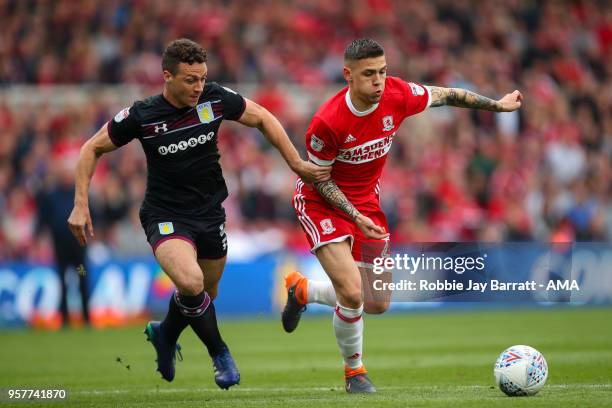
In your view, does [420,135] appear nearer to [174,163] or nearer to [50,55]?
[50,55]

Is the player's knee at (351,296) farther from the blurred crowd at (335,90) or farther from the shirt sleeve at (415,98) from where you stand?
the blurred crowd at (335,90)

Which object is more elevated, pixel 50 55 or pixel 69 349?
pixel 50 55

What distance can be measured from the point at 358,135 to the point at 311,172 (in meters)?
0.51

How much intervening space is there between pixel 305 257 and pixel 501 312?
3530 mm

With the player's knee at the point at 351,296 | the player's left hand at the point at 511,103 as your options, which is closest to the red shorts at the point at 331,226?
the player's knee at the point at 351,296

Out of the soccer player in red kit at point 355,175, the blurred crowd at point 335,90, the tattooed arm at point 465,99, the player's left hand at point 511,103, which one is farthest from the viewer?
the blurred crowd at point 335,90

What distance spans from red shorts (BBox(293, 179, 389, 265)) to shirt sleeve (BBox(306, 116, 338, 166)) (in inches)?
15.8

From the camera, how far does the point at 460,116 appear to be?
2234 cm

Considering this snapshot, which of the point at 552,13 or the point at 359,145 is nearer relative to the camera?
the point at 359,145

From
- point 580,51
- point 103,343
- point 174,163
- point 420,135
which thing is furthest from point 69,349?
point 580,51

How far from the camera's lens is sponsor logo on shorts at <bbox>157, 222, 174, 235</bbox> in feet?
29.6

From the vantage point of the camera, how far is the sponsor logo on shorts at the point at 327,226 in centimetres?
945

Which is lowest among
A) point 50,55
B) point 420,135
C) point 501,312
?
point 501,312

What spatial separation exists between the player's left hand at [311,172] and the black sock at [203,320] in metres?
1.24
